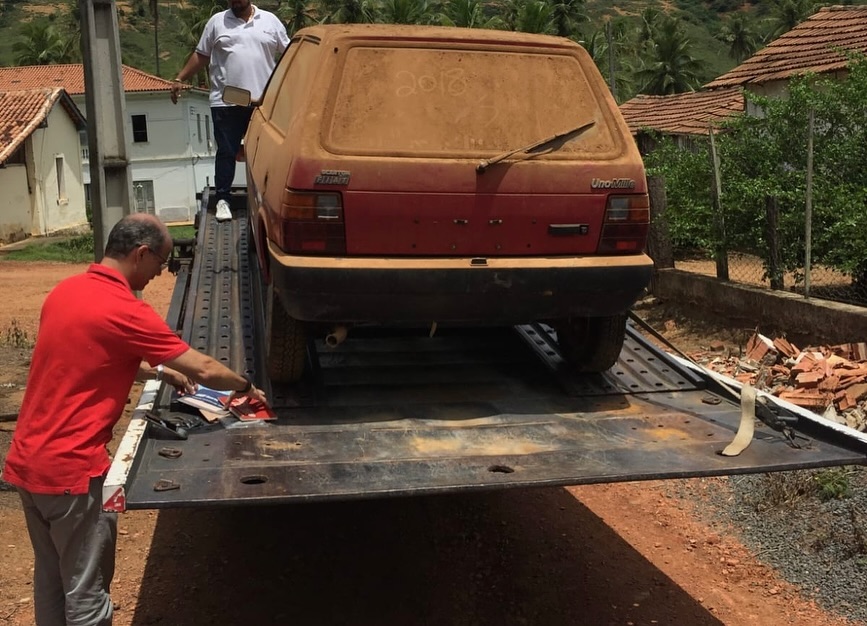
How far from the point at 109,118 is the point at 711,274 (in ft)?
21.5

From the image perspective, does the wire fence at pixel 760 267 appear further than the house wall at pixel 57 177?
No

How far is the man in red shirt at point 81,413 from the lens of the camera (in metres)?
3.27

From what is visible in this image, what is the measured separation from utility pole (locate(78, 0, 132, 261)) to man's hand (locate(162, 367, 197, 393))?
2440mm

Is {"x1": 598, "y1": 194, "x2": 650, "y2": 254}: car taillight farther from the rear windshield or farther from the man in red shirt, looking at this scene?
the man in red shirt

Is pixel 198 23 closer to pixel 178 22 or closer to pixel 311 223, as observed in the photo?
pixel 178 22

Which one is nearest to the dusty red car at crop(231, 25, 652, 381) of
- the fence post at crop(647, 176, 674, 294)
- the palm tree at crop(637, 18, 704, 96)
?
the fence post at crop(647, 176, 674, 294)

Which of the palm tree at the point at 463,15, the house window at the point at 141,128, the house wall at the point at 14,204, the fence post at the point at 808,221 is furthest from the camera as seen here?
the palm tree at the point at 463,15

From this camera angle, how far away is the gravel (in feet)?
15.1

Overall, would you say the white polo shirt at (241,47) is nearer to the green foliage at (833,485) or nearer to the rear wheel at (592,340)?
the rear wheel at (592,340)

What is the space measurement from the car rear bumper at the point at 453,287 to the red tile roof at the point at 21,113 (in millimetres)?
25353

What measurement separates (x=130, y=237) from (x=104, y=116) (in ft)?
10.6

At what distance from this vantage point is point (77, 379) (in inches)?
129

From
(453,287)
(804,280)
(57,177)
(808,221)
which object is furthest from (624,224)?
(57,177)

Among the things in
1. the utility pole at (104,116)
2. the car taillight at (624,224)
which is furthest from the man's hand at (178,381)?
the utility pole at (104,116)
